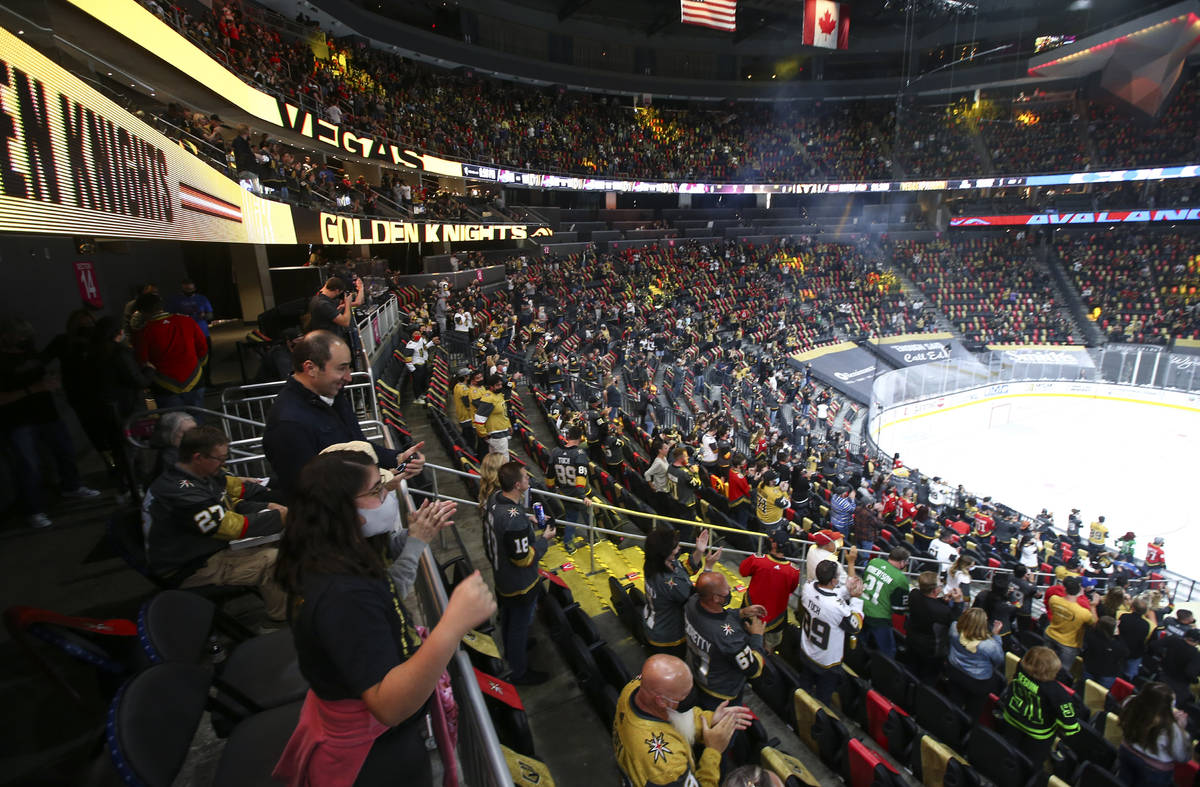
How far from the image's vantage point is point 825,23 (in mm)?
29453

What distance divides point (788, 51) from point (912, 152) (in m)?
10.6

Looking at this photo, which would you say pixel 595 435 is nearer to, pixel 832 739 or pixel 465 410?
pixel 465 410

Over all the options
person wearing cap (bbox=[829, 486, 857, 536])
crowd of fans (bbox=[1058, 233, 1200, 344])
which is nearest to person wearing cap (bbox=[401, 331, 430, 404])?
person wearing cap (bbox=[829, 486, 857, 536])

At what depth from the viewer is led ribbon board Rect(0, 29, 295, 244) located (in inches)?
129

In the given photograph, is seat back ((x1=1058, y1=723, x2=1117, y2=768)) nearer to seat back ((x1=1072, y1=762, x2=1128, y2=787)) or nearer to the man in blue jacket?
seat back ((x1=1072, y1=762, x2=1128, y2=787))

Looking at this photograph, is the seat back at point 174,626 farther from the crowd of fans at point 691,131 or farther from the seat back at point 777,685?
the crowd of fans at point 691,131

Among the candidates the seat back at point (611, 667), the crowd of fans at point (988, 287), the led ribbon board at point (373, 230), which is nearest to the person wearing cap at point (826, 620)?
the seat back at point (611, 667)

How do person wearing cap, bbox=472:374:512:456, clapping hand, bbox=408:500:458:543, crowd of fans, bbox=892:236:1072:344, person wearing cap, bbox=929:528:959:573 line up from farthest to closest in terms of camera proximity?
crowd of fans, bbox=892:236:1072:344 < person wearing cap, bbox=472:374:512:456 < person wearing cap, bbox=929:528:959:573 < clapping hand, bbox=408:500:458:543

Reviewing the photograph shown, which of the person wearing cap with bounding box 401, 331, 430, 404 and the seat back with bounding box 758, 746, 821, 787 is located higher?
the person wearing cap with bounding box 401, 331, 430, 404

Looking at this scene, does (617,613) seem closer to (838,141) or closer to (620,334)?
(620,334)

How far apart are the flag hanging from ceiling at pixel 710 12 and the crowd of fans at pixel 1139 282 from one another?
77.2 feet

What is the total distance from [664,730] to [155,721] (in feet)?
6.05

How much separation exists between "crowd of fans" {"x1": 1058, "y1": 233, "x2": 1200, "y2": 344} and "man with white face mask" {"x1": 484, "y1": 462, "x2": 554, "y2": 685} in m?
34.7

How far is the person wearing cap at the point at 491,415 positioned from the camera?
330 inches
